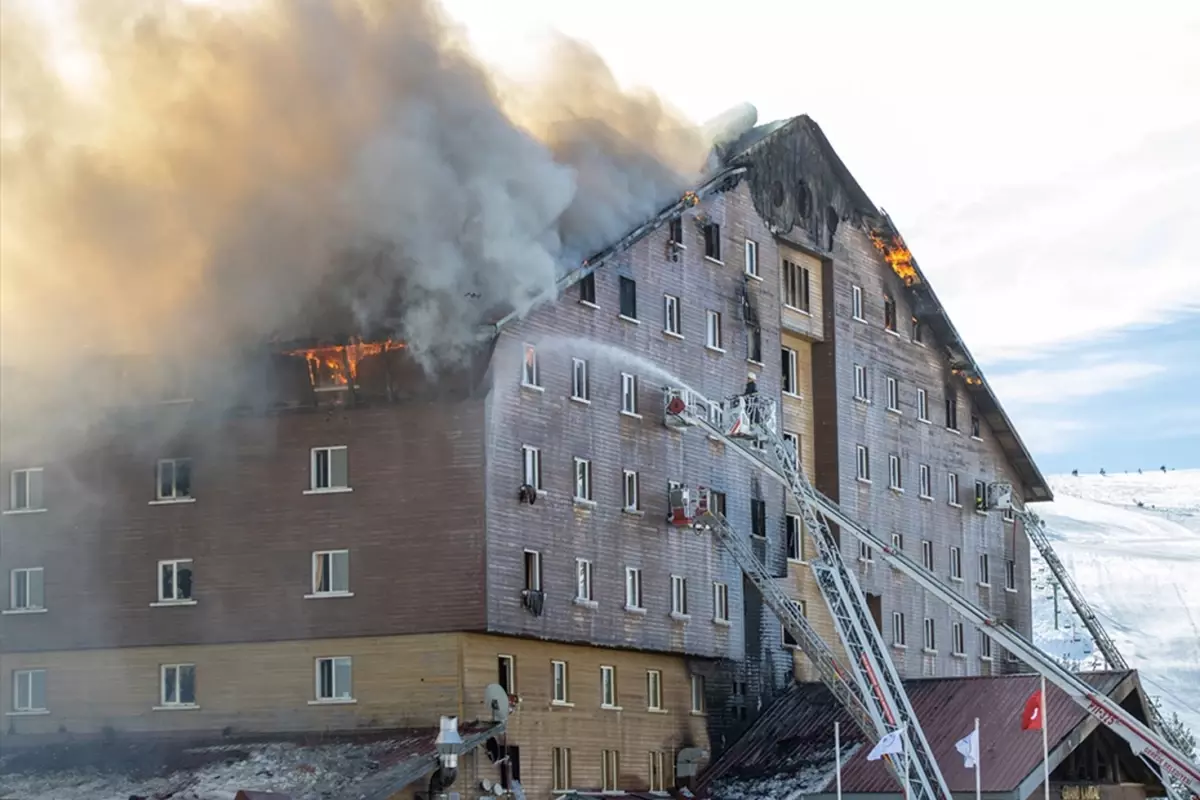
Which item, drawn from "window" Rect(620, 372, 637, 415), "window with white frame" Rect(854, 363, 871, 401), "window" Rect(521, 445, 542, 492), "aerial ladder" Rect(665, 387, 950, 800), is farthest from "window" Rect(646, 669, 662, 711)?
"window with white frame" Rect(854, 363, 871, 401)

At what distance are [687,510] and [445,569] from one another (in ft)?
38.4

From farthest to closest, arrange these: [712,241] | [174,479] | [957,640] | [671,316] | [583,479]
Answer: [957,640] < [712,241] < [671,316] < [583,479] < [174,479]

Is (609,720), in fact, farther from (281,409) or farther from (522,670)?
(281,409)

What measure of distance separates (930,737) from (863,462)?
15.2 m

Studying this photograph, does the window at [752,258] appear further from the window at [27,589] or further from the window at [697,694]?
the window at [27,589]

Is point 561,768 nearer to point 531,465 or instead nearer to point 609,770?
point 609,770

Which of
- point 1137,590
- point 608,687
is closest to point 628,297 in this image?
point 608,687

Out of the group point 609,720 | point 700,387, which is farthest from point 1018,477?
point 609,720

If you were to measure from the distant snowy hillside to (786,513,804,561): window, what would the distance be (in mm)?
49225

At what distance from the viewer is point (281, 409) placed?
5906 centimetres

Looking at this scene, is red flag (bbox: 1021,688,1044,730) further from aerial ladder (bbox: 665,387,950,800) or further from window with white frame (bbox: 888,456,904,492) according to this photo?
window with white frame (bbox: 888,456,904,492)

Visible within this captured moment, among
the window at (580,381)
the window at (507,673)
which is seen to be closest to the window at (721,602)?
the window at (580,381)

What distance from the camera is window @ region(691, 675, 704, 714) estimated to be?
6781 centimetres

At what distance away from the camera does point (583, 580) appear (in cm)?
6169
